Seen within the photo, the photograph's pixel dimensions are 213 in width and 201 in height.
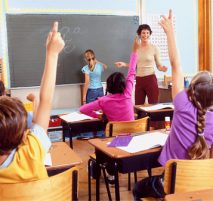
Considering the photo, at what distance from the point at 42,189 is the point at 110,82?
1962mm

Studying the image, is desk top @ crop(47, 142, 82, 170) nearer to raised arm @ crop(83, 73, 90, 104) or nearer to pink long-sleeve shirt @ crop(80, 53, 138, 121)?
pink long-sleeve shirt @ crop(80, 53, 138, 121)

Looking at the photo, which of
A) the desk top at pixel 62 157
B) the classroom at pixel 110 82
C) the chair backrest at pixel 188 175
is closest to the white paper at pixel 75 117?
the classroom at pixel 110 82

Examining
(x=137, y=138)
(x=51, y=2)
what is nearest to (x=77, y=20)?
(x=51, y=2)

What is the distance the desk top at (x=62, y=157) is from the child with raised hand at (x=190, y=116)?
1.80ft

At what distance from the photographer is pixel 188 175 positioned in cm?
183

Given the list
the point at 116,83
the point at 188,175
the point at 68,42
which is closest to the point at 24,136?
the point at 188,175

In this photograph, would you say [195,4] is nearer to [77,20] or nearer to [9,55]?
[77,20]

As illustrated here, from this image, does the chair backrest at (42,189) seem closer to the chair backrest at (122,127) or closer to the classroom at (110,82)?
the classroom at (110,82)

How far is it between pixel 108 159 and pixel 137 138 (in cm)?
31

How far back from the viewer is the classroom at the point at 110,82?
83.4 inches

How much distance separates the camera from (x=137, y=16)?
627 cm

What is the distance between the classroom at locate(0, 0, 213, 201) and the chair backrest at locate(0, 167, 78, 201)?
0.03 m

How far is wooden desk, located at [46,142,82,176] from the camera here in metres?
2.03

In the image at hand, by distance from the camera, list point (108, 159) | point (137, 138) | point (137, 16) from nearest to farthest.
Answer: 1. point (108, 159)
2. point (137, 138)
3. point (137, 16)
